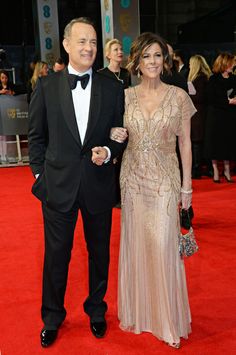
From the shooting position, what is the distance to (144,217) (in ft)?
8.39

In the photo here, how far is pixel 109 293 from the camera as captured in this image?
3258 millimetres

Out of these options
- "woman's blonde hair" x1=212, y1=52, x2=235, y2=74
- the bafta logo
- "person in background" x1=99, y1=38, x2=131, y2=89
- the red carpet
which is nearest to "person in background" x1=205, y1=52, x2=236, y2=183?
"woman's blonde hair" x1=212, y1=52, x2=235, y2=74

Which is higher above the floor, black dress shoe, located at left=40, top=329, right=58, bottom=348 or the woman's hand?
the woman's hand

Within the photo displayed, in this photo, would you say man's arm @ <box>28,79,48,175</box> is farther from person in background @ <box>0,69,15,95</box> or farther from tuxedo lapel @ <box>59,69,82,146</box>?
person in background @ <box>0,69,15,95</box>

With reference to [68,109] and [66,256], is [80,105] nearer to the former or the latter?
[68,109]

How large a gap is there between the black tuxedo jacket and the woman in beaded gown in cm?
10

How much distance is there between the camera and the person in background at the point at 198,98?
650 cm

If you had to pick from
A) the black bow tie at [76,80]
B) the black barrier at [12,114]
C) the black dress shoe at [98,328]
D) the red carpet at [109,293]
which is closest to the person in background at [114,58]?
the red carpet at [109,293]

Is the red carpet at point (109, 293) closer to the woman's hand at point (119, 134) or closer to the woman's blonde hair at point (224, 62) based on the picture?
the woman's hand at point (119, 134)

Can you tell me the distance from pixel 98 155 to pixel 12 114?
253 inches

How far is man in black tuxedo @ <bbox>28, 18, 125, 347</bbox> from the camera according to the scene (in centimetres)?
238

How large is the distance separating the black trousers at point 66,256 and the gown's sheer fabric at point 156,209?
0.17m

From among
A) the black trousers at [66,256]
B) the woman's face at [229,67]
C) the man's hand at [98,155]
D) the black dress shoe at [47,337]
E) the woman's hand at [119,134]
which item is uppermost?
the woman's face at [229,67]

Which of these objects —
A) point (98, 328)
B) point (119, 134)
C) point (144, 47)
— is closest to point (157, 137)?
point (119, 134)
